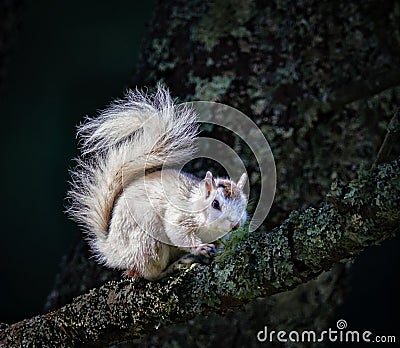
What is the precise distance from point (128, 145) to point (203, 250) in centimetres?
18

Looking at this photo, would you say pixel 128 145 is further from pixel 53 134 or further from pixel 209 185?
pixel 53 134

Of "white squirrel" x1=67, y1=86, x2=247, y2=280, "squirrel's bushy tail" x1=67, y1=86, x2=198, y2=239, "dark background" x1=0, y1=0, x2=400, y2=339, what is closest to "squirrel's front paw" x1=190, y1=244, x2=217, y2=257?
"white squirrel" x1=67, y1=86, x2=247, y2=280

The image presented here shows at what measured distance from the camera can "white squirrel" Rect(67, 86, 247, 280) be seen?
92cm

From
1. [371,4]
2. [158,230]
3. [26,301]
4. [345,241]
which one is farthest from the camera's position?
[26,301]

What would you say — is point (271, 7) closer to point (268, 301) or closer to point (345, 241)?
point (268, 301)

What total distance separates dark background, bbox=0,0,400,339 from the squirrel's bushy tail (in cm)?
119

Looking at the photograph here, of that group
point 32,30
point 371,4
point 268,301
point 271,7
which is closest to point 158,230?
point 268,301

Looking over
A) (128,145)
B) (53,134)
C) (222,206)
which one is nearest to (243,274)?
(222,206)

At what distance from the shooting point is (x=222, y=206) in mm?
912

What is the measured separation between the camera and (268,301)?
4.56 ft

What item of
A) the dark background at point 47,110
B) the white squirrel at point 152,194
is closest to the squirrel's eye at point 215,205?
the white squirrel at point 152,194

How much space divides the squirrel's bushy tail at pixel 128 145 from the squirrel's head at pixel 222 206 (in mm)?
76

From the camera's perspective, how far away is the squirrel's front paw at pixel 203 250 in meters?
0.93

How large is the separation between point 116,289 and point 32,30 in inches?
60.0
